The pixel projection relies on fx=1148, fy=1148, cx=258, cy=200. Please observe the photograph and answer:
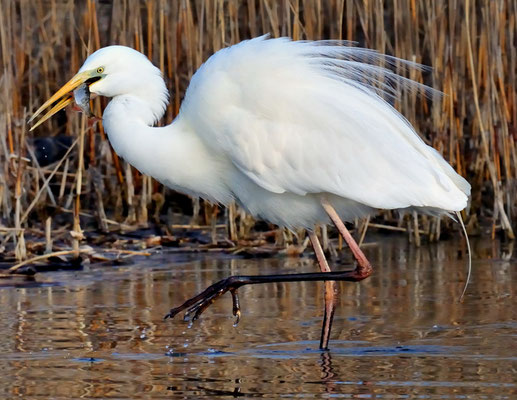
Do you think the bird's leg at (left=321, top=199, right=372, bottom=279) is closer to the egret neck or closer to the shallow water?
the shallow water

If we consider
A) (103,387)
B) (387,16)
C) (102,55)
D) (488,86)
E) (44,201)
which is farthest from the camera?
(387,16)

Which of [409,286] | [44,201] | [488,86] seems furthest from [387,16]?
[409,286]

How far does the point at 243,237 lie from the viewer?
8.12m

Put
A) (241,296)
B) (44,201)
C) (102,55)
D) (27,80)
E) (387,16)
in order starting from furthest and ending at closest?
(387,16) → (27,80) → (44,201) → (241,296) → (102,55)

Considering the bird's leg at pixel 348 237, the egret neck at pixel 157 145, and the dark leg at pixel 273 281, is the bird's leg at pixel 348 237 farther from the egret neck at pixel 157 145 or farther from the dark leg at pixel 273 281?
the egret neck at pixel 157 145

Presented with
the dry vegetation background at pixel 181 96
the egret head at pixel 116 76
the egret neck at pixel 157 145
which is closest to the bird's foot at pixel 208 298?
the egret neck at pixel 157 145

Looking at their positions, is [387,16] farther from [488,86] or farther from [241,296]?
[241,296]

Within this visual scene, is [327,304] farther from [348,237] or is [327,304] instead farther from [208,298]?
[208,298]

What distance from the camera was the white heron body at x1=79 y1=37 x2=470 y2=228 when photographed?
5250 mm

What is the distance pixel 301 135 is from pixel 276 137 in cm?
12

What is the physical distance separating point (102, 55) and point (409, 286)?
2370mm

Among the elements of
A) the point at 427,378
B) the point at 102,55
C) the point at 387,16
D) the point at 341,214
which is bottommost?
the point at 427,378

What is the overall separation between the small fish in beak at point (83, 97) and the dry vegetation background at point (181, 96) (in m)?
1.82

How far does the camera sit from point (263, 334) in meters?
5.30
